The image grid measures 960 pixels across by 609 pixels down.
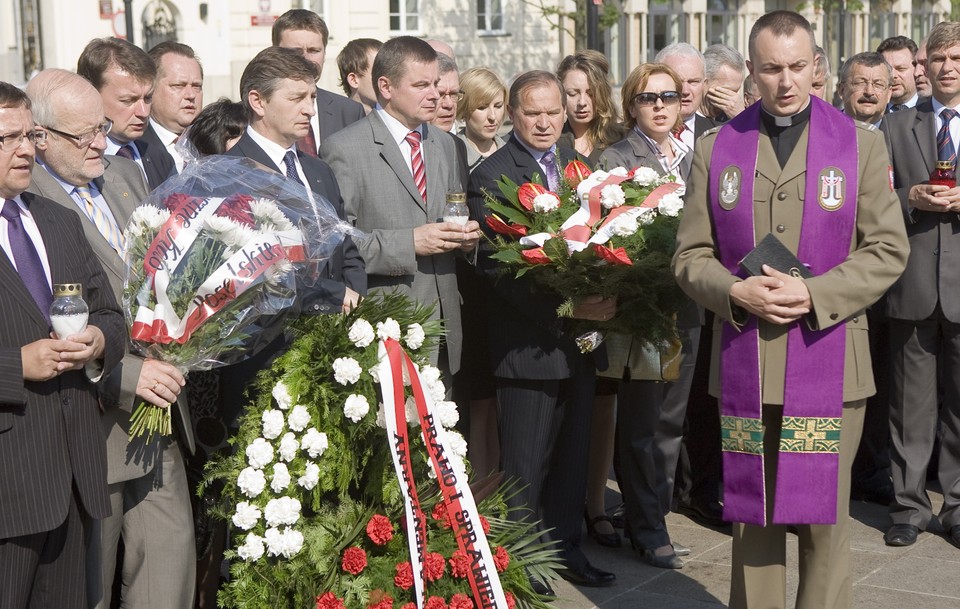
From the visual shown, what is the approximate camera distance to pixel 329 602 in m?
4.64

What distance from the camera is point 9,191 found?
4031 mm

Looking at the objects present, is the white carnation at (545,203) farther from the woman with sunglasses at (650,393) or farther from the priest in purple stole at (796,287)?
the priest in purple stole at (796,287)

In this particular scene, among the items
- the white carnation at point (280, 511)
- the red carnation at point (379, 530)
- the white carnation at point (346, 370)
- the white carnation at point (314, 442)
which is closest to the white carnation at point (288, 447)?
the white carnation at point (314, 442)

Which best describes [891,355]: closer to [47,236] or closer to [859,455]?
[859,455]

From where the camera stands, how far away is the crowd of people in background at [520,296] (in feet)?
13.8

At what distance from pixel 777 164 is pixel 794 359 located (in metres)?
0.72

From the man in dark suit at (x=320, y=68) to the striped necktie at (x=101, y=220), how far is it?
3066 mm

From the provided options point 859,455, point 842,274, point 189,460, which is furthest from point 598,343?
point 859,455

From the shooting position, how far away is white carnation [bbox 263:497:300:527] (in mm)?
4617

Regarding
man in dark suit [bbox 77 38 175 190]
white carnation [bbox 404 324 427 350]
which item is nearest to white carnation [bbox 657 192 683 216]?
white carnation [bbox 404 324 427 350]

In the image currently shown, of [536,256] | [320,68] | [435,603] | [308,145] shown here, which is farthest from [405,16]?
[435,603]

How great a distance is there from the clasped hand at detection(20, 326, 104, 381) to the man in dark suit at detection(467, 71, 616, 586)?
2.27 metres

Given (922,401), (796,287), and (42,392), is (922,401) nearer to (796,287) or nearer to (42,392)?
(796,287)

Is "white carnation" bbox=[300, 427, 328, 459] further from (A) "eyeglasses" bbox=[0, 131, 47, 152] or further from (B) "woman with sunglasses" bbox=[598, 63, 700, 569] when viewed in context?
(B) "woman with sunglasses" bbox=[598, 63, 700, 569]
